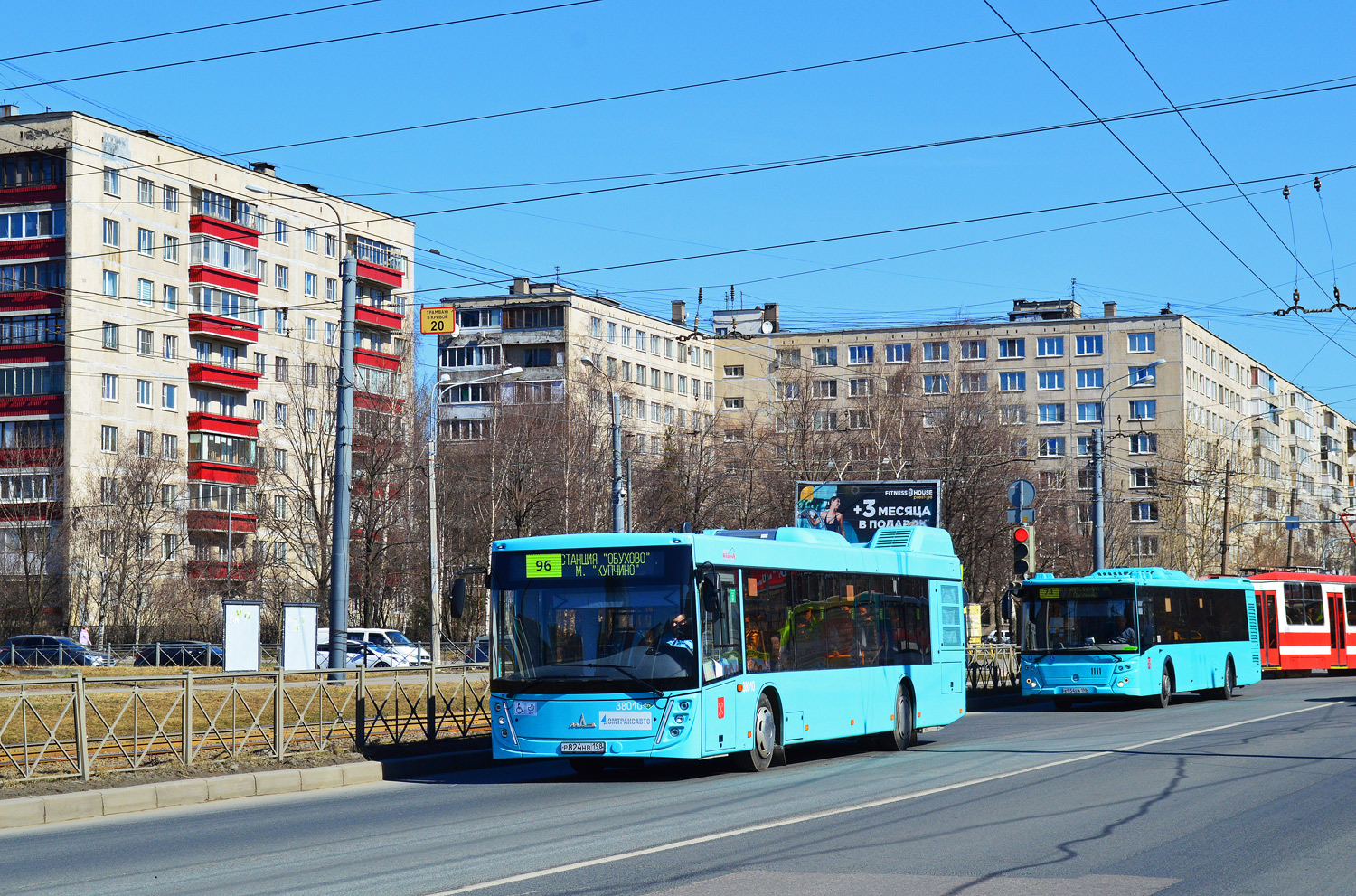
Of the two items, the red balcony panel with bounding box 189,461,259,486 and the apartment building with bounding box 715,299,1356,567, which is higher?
the apartment building with bounding box 715,299,1356,567

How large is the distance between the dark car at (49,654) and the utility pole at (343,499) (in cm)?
2788

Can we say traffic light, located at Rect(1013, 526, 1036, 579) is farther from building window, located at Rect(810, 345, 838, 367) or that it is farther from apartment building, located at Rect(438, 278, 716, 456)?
building window, located at Rect(810, 345, 838, 367)

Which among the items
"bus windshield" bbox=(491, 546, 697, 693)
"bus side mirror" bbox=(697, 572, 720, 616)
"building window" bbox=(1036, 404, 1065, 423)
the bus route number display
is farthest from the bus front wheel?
"building window" bbox=(1036, 404, 1065, 423)

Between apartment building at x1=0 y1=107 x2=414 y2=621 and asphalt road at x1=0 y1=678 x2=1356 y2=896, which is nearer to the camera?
asphalt road at x1=0 y1=678 x2=1356 y2=896

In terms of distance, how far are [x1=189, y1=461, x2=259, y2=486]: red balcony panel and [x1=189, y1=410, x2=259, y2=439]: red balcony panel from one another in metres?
1.56

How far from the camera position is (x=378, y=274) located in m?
77.9

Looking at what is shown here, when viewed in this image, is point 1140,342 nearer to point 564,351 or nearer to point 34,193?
point 564,351

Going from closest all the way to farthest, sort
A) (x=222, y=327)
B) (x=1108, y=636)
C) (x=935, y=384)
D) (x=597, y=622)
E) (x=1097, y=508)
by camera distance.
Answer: (x=597, y=622)
(x=1108, y=636)
(x=1097, y=508)
(x=222, y=327)
(x=935, y=384)

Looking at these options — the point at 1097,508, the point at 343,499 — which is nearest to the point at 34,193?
the point at 1097,508

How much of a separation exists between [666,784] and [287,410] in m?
59.8

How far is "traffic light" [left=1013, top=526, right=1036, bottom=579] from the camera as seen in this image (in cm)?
3098

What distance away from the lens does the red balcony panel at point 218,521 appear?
6825 centimetres

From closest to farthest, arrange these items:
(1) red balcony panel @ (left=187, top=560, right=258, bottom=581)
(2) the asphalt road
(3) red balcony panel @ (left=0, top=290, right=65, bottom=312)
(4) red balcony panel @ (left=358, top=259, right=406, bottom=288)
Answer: (2) the asphalt road, (1) red balcony panel @ (left=187, top=560, right=258, bottom=581), (3) red balcony panel @ (left=0, top=290, right=65, bottom=312), (4) red balcony panel @ (left=358, top=259, right=406, bottom=288)

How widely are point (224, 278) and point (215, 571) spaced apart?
13.6 meters
